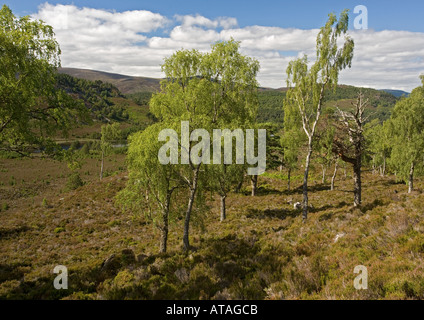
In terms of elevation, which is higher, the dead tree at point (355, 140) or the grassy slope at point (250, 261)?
the dead tree at point (355, 140)

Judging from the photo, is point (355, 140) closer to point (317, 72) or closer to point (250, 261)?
point (317, 72)

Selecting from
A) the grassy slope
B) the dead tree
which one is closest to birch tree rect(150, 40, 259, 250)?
the grassy slope

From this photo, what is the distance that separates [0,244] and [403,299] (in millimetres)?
28578

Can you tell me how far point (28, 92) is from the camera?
886 centimetres

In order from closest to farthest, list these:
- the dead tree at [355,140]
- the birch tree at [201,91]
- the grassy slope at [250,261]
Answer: the grassy slope at [250,261], the birch tree at [201,91], the dead tree at [355,140]

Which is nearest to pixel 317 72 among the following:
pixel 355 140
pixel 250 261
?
pixel 355 140

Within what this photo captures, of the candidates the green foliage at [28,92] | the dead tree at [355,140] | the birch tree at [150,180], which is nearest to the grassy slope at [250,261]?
the birch tree at [150,180]

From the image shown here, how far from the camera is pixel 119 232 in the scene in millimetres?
23766

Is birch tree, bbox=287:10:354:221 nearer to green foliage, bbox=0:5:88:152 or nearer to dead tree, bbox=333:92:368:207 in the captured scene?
dead tree, bbox=333:92:368:207

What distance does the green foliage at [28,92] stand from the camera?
8.39 m

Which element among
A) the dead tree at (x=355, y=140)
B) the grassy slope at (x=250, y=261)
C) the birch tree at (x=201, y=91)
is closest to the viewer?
the grassy slope at (x=250, y=261)

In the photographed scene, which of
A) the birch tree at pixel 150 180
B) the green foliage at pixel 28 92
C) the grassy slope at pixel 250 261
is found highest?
the green foliage at pixel 28 92

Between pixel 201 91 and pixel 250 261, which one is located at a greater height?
pixel 201 91

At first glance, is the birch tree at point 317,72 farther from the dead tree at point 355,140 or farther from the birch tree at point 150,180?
the birch tree at point 150,180
